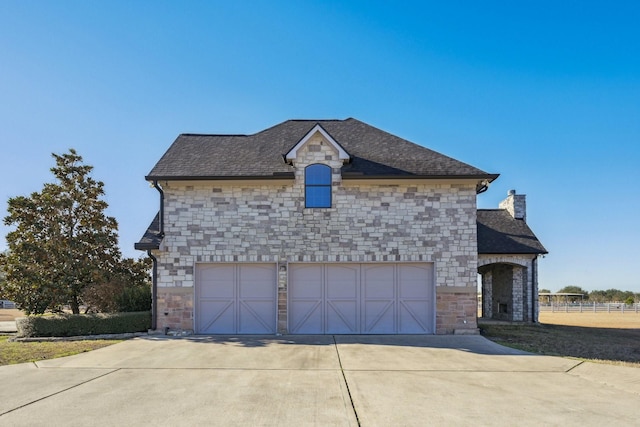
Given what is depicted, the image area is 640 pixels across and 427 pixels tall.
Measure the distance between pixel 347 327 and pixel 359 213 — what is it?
13.1 feet

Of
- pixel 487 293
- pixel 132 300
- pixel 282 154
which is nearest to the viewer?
pixel 132 300

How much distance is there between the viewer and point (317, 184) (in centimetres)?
1579

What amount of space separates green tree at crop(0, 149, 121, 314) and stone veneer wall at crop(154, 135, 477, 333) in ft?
12.9

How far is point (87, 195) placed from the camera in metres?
17.8

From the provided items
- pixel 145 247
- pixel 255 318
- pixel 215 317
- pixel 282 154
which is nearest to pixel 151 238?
pixel 145 247

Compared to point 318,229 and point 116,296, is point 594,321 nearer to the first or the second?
point 318,229

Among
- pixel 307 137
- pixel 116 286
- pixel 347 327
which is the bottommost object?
pixel 347 327

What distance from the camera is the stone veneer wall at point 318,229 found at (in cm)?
1541

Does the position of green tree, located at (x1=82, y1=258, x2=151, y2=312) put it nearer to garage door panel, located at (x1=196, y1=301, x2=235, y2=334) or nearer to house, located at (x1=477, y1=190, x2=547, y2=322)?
garage door panel, located at (x1=196, y1=301, x2=235, y2=334)

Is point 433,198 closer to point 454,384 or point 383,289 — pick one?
point 383,289

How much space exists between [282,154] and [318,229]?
329 centimetres

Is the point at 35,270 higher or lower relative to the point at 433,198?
lower

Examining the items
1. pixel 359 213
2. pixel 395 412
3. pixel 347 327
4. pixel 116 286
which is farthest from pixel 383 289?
pixel 116 286

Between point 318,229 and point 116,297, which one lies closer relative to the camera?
point 318,229
